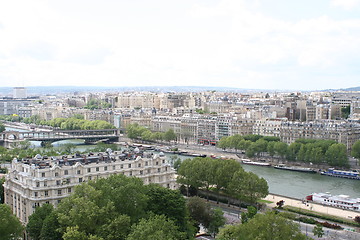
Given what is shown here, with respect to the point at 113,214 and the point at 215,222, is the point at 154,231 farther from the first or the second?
the point at 215,222

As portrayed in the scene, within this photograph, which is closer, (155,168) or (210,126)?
(155,168)

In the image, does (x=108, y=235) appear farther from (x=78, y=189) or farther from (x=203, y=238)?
(x=203, y=238)

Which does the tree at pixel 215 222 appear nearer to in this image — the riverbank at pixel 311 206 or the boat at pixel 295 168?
the riverbank at pixel 311 206

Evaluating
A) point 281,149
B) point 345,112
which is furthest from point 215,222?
point 345,112

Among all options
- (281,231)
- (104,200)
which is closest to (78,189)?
(104,200)

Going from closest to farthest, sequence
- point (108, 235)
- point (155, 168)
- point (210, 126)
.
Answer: point (108, 235) → point (155, 168) → point (210, 126)

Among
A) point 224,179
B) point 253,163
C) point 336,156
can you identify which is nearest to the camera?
point 224,179

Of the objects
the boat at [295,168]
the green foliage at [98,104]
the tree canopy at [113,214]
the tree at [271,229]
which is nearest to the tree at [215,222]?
the tree canopy at [113,214]
